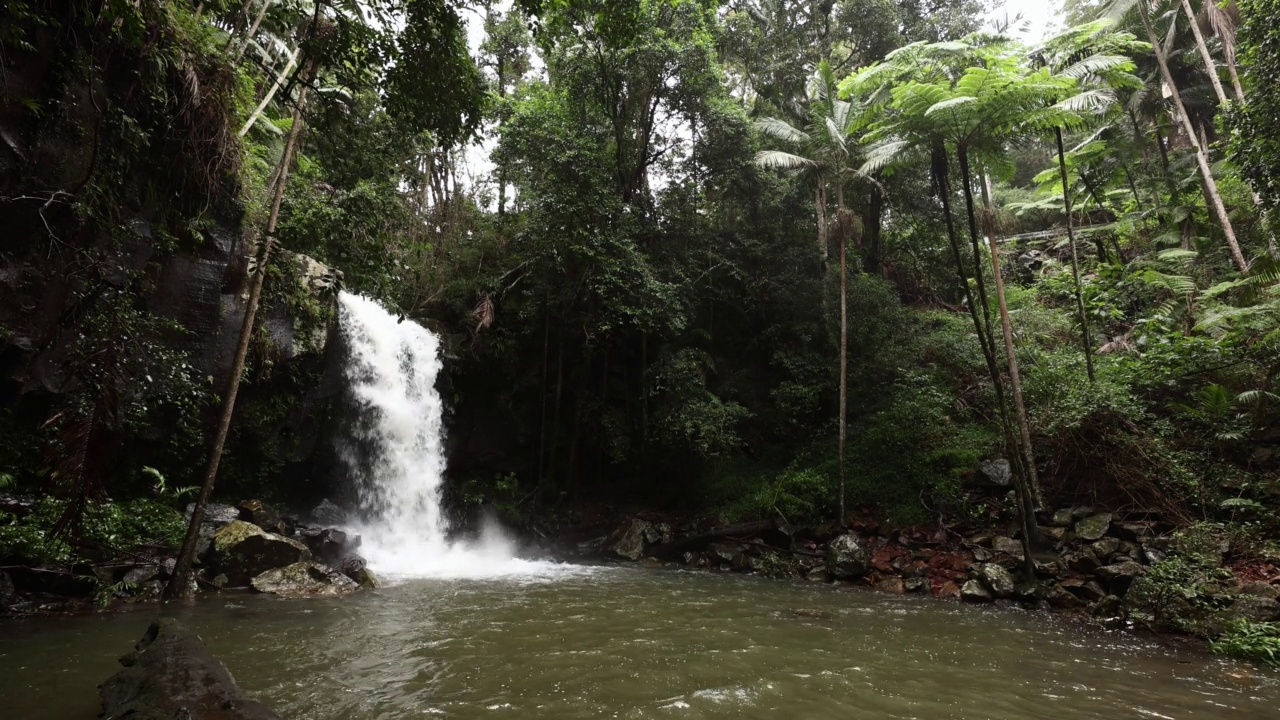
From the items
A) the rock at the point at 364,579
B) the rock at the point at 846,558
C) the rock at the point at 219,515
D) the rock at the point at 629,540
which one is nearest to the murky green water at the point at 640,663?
the rock at the point at 364,579

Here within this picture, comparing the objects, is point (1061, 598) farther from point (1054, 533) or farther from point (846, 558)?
point (846, 558)

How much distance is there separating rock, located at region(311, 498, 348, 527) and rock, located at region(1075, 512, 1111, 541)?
13.9 metres

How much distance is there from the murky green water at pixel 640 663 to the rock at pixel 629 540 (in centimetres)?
572

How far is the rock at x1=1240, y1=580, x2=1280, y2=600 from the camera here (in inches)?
257

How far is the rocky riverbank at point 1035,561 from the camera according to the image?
6977 mm

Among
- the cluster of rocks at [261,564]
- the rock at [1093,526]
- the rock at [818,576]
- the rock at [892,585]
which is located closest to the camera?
the cluster of rocks at [261,564]

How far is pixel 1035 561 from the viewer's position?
909 cm

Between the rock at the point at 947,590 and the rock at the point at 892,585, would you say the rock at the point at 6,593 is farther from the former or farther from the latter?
the rock at the point at 947,590

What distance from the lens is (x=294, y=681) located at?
4.60 metres

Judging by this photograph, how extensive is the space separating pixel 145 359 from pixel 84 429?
4.43 m

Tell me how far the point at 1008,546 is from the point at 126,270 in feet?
44.7

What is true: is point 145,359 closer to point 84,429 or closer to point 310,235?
point 310,235

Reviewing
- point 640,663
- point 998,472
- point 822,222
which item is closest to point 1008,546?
point 998,472

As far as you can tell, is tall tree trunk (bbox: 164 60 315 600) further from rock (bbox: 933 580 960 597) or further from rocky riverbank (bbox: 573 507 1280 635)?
rock (bbox: 933 580 960 597)
